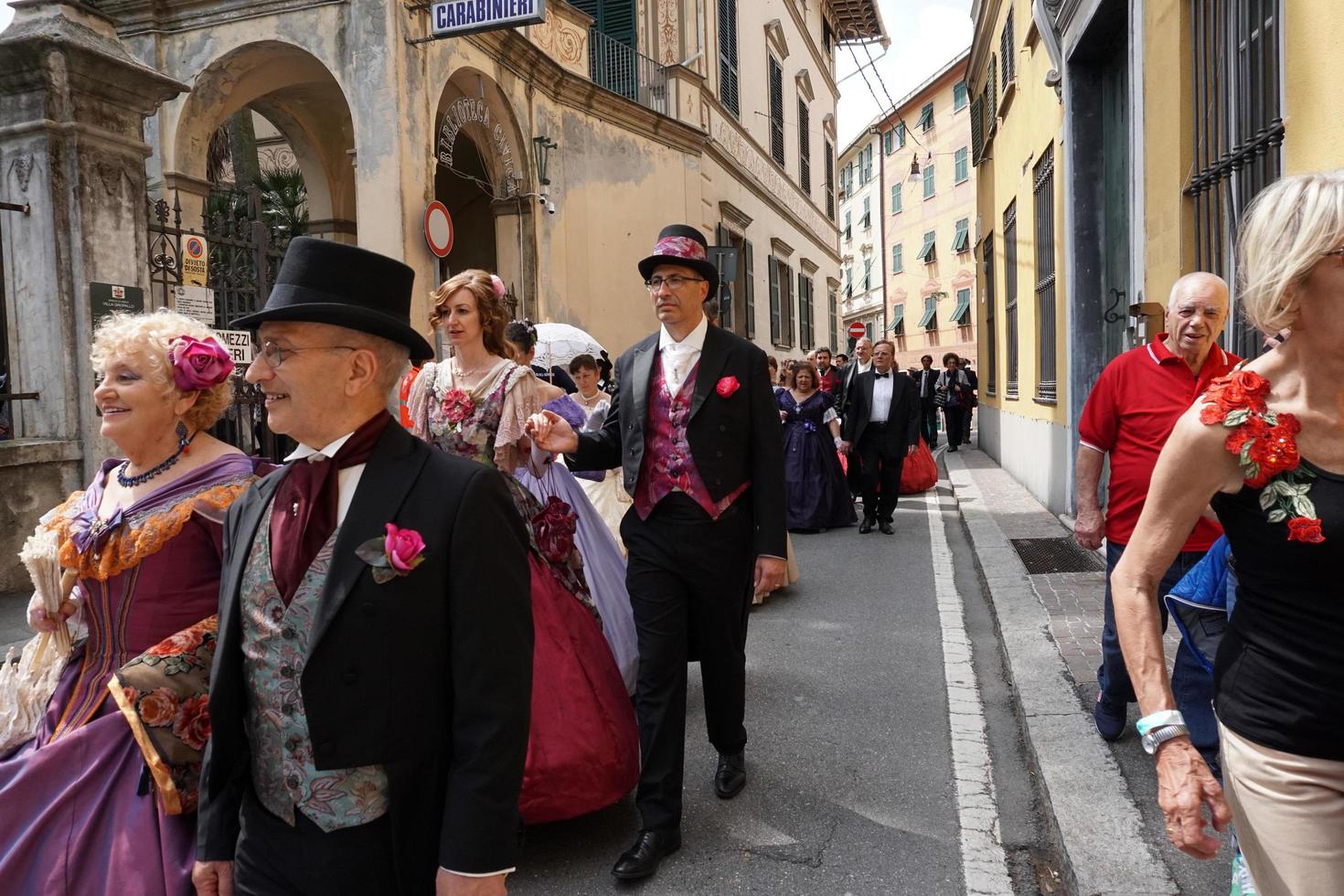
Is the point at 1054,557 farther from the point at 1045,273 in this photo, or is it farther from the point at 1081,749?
the point at 1045,273

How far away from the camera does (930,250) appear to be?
4269cm

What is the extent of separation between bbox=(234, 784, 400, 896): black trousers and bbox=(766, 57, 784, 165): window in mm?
24154

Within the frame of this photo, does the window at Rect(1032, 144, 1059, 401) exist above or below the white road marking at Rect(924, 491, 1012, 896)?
above

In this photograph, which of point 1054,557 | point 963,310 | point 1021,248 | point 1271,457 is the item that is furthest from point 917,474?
point 963,310

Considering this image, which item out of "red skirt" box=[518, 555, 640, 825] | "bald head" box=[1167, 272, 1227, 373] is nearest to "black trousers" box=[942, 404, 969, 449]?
"bald head" box=[1167, 272, 1227, 373]

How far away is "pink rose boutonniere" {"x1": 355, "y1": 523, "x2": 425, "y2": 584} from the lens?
169 cm

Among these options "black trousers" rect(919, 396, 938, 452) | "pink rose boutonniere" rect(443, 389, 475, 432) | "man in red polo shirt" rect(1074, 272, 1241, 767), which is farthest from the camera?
"black trousers" rect(919, 396, 938, 452)

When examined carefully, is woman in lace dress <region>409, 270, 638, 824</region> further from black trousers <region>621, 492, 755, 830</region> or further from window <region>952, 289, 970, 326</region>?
window <region>952, 289, 970, 326</region>

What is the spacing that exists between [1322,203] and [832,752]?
3118mm

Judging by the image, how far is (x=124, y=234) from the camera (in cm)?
739

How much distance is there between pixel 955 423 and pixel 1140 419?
16835mm

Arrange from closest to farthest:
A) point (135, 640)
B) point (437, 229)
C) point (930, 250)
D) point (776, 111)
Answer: point (135, 640) → point (437, 229) → point (776, 111) → point (930, 250)

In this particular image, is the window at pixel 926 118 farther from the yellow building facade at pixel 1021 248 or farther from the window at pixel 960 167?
the yellow building facade at pixel 1021 248

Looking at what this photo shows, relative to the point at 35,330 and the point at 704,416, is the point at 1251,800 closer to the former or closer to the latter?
the point at 704,416
